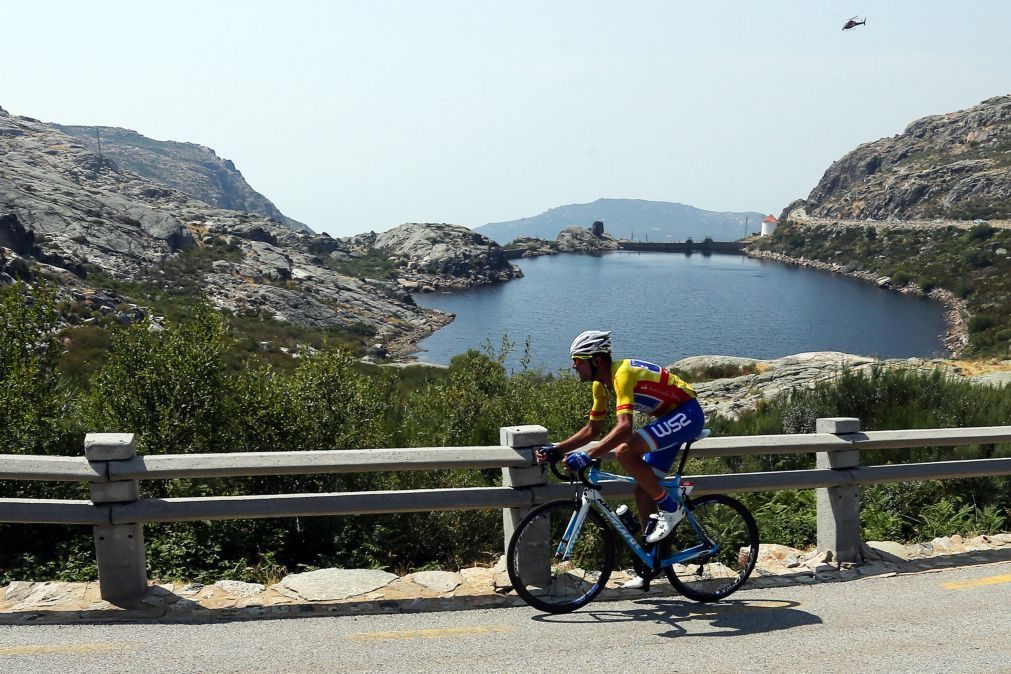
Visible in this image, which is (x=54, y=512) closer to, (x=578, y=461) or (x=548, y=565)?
(x=548, y=565)

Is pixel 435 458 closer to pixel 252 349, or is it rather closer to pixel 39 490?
pixel 39 490

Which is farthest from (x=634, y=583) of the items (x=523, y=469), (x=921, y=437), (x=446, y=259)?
(x=446, y=259)

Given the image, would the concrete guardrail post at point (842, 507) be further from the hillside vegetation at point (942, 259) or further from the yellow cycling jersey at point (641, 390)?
the hillside vegetation at point (942, 259)

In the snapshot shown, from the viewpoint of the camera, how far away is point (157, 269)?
327 ft

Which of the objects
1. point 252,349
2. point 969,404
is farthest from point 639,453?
point 252,349

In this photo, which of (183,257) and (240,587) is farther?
(183,257)

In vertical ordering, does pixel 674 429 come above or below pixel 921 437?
above

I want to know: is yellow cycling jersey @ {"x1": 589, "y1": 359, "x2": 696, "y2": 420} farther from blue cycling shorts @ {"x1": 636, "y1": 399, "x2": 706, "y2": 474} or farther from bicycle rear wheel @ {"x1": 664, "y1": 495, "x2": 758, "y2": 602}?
bicycle rear wheel @ {"x1": 664, "y1": 495, "x2": 758, "y2": 602}

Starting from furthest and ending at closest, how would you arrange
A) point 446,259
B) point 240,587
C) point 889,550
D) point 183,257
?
point 446,259, point 183,257, point 889,550, point 240,587

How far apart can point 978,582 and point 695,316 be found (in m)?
95.6

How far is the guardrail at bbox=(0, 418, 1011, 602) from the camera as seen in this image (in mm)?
5734

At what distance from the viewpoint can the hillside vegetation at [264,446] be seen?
7.38 m

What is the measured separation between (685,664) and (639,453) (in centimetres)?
138

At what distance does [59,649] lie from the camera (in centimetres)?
507
